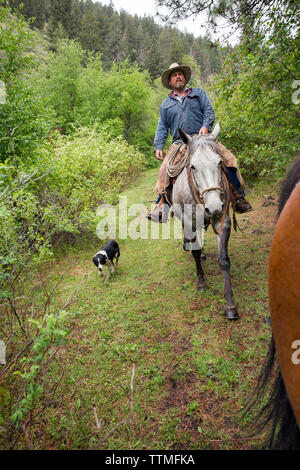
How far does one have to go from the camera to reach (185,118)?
4191 mm

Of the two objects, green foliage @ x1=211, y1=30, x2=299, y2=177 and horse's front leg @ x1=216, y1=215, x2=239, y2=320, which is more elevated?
green foliage @ x1=211, y1=30, x2=299, y2=177

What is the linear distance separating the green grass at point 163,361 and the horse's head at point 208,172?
5.21 feet

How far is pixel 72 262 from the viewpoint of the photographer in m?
6.41

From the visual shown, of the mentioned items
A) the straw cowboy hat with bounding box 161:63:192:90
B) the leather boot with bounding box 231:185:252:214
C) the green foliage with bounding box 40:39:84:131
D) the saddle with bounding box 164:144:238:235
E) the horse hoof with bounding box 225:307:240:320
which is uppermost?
the green foliage with bounding box 40:39:84:131

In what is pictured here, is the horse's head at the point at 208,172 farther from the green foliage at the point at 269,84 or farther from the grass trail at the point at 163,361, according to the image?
the grass trail at the point at 163,361

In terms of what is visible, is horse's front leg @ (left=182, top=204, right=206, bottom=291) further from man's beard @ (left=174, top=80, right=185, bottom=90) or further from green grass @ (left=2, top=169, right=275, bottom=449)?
man's beard @ (left=174, top=80, right=185, bottom=90)

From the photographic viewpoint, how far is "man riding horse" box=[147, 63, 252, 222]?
13.2ft

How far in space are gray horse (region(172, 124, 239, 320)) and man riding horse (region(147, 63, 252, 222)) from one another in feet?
1.76

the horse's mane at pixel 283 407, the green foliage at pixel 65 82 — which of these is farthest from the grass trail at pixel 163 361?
the green foliage at pixel 65 82

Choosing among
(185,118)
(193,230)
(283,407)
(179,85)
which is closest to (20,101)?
(179,85)

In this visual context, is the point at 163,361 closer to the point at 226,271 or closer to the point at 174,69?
the point at 226,271

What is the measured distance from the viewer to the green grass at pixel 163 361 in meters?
1.97

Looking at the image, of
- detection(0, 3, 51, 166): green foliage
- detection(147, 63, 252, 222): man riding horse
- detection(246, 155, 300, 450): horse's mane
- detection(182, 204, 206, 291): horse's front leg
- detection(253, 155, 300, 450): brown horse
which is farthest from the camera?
detection(0, 3, 51, 166): green foliage

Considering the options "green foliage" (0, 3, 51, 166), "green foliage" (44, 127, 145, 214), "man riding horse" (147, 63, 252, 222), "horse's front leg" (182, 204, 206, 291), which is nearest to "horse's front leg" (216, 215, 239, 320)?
"horse's front leg" (182, 204, 206, 291)
